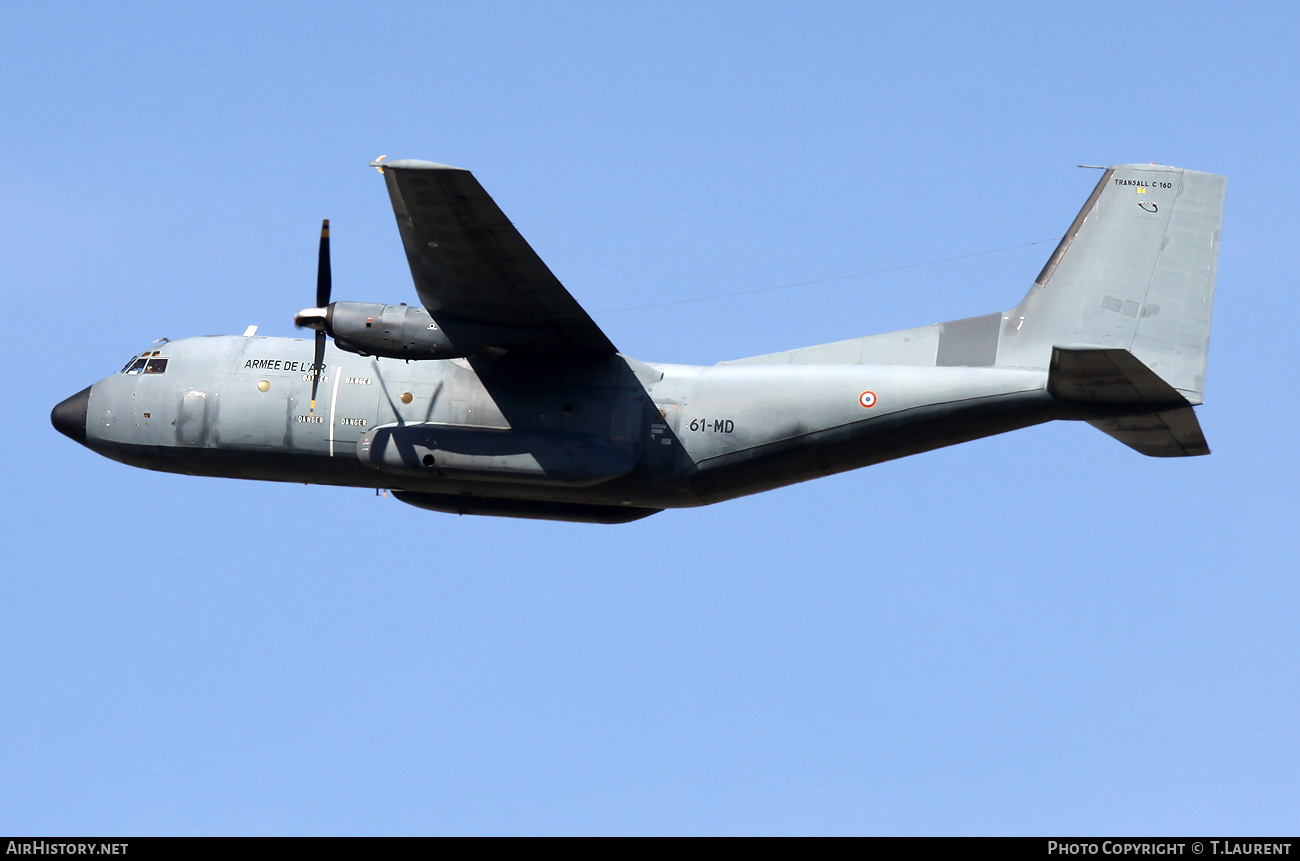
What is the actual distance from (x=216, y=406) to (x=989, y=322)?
1246 centimetres

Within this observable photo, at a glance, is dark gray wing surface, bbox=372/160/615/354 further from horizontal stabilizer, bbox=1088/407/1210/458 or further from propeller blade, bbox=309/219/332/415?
horizontal stabilizer, bbox=1088/407/1210/458

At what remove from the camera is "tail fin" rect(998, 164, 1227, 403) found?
2298 cm

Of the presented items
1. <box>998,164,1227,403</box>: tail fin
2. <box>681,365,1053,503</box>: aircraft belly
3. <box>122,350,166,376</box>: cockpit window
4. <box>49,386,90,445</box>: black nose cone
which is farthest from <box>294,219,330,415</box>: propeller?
<box>998,164,1227,403</box>: tail fin

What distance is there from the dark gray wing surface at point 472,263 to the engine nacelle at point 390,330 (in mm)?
212

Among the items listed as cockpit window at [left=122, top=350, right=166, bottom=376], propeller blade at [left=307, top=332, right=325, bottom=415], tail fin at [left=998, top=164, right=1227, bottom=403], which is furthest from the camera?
cockpit window at [left=122, top=350, right=166, bottom=376]

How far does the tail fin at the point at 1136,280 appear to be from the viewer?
22984mm

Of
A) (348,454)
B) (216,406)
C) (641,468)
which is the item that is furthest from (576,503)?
(216,406)

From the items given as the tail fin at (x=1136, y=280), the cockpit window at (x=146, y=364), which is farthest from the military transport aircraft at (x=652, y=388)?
the cockpit window at (x=146, y=364)

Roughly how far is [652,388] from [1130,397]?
7.17 meters

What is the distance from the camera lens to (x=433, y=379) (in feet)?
79.0

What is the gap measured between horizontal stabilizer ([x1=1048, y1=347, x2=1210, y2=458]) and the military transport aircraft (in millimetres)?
41

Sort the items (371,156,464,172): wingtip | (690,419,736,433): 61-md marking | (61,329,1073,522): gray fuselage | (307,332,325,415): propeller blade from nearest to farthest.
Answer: (371,156,464,172): wingtip, (61,329,1073,522): gray fuselage, (690,419,736,433): 61-md marking, (307,332,325,415): propeller blade

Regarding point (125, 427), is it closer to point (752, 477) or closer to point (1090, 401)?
point (752, 477)

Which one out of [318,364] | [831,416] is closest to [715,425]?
[831,416]
